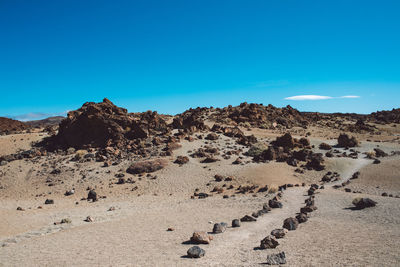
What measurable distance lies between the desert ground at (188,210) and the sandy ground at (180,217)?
1.9 inches

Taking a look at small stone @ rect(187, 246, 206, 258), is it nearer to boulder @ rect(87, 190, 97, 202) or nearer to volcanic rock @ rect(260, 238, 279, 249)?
volcanic rock @ rect(260, 238, 279, 249)

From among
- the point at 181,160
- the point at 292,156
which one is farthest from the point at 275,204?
the point at 292,156

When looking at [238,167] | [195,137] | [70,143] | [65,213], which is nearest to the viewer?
[65,213]

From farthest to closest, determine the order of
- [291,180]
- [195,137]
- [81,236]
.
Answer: [195,137], [291,180], [81,236]

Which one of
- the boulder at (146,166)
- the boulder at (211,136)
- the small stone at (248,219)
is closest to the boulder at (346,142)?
the boulder at (211,136)

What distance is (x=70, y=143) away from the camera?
28438 millimetres

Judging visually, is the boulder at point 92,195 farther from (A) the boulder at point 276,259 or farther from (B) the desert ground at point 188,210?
(A) the boulder at point 276,259

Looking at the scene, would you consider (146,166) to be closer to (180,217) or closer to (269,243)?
(180,217)

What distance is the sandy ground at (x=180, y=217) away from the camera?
316 inches

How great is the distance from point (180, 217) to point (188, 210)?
151cm

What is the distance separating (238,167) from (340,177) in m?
8.01

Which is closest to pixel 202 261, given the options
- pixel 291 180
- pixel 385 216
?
pixel 385 216

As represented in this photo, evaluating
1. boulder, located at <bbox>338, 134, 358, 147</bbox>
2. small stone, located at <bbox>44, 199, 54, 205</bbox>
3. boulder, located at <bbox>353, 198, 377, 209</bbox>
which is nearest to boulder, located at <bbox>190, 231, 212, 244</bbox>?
boulder, located at <bbox>353, 198, 377, 209</bbox>

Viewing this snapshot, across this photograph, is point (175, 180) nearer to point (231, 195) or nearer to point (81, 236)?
point (231, 195)
